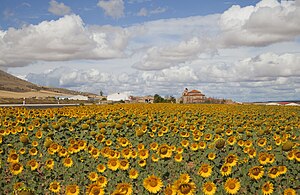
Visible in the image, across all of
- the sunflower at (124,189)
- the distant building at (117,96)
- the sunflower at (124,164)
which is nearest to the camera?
the sunflower at (124,189)

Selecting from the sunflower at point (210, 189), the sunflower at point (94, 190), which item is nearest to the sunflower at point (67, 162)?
the sunflower at point (94, 190)

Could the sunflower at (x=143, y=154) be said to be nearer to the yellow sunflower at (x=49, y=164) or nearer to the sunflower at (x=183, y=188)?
the yellow sunflower at (x=49, y=164)

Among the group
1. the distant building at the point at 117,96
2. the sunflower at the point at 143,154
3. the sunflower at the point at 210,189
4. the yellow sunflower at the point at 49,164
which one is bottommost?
the yellow sunflower at the point at 49,164

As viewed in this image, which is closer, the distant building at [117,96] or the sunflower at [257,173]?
the sunflower at [257,173]

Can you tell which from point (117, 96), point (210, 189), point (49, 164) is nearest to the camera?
point (210, 189)

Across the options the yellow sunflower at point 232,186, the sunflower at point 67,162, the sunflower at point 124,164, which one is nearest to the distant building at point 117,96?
the sunflower at point 67,162

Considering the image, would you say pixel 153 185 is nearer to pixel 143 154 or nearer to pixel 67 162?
pixel 143 154

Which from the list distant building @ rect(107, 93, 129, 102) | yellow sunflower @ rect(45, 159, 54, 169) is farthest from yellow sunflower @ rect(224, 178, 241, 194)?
distant building @ rect(107, 93, 129, 102)

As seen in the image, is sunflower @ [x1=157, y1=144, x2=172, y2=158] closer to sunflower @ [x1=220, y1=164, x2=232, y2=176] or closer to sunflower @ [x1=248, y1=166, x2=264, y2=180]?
sunflower @ [x1=220, y1=164, x2=232, y2=176]

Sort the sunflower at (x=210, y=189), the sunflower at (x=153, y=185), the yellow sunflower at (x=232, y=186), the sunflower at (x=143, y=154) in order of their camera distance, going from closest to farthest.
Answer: the sunflower at (x=153, y=185) < the sunflower at (x=210, y=189) < the yellow sunflower at (x=232, y=186) < the sunflower at (x=143, y=154)

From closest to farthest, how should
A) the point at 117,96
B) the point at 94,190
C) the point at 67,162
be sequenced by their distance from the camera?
the point at 94,190, the point at 67,162, the point at 117,96

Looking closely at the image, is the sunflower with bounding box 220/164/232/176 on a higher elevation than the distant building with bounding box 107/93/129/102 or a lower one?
lower

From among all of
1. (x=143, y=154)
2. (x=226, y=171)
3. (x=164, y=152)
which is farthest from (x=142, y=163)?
(x=226, y=171)

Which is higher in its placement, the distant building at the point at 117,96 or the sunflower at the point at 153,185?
the distant building at the point at 117,96
